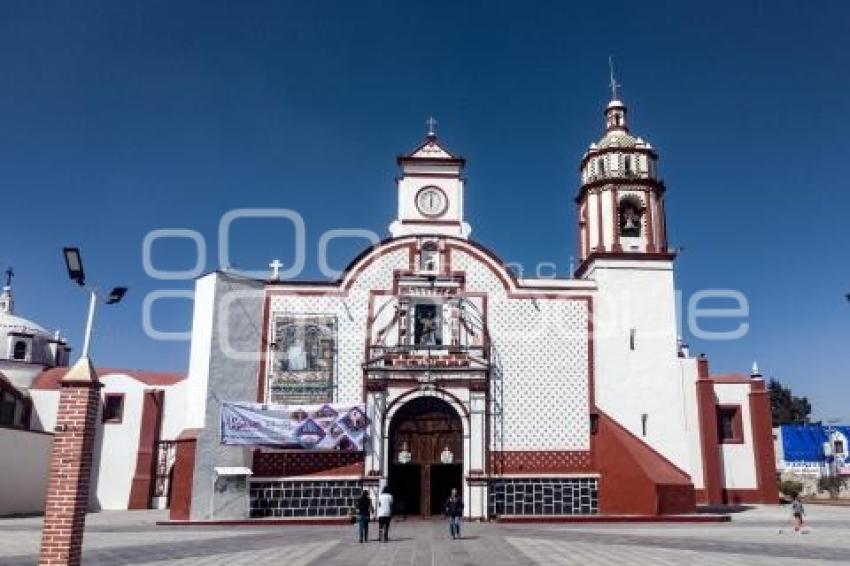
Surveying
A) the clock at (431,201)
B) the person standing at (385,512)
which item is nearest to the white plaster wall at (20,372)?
the clock at (431,201)

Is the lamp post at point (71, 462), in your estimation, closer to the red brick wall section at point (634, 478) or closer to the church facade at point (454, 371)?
the church facade at point (454, 371)

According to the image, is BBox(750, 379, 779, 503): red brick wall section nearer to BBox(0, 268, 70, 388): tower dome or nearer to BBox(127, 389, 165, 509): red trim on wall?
BBox(127, 389, 165, 509): red trim on wall

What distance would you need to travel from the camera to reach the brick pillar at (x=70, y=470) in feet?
31.9

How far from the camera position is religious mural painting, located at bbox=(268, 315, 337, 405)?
24859 mm

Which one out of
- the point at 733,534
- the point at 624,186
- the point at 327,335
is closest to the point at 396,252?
the point at 327,335

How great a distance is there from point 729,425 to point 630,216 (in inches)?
418

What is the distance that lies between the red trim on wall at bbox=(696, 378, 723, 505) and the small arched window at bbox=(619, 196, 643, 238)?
272 inches

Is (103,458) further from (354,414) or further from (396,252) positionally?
(396,252)

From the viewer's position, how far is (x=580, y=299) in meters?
26.8

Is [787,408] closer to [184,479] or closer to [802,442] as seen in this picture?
[802,442]

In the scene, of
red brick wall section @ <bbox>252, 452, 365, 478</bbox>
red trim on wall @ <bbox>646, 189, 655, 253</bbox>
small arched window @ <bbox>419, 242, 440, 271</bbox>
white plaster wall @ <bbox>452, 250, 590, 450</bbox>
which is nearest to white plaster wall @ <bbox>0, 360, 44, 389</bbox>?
red brick wall section @ <bbox>252, 452, 365, 478</bbox>

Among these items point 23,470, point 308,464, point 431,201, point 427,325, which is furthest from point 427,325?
point 23,470

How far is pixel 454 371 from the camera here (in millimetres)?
24797

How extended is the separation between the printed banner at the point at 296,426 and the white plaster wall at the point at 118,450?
12138 mm
